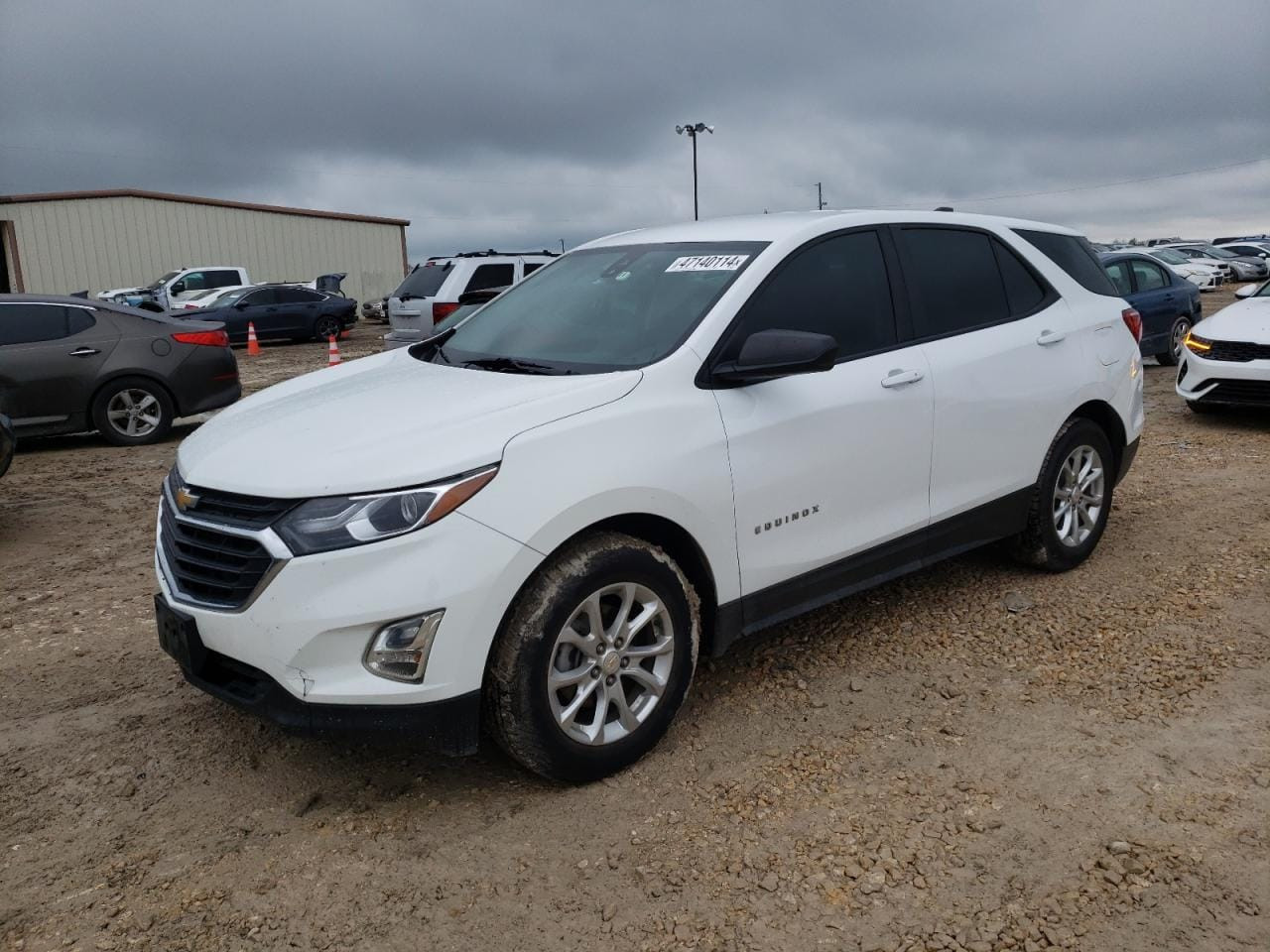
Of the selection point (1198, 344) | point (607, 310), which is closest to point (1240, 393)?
point (1198, 344)

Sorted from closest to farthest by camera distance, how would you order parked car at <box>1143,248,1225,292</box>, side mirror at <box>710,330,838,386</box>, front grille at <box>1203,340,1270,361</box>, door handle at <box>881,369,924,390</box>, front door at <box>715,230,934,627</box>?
side mirror at <box>710,330,838,386</box> < front door at <box>715,230,934,627</box> < door handle at <box>881,369,924,390</box> < front grille at <box>1203,340,1270,361</box> < parked car at <box>1143,248,1225,292</box>

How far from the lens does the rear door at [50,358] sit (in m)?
8.87

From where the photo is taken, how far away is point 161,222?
35188 mm

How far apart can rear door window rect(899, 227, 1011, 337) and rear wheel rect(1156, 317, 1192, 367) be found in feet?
31.8

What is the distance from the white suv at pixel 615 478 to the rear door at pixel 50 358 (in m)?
6.01

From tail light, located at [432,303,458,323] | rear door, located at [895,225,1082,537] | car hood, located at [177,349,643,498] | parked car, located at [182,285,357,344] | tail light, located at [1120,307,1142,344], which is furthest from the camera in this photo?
parked car, located at [182,285,357,344]

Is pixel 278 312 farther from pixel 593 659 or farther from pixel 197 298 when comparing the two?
pixel 593 659

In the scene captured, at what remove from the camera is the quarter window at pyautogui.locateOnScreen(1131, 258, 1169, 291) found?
12.6 m

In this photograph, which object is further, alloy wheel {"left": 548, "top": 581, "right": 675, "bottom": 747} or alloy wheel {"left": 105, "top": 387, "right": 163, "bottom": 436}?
alloy wheel {"left": 105, "top": 387, "right": 163, "bottom": 436}

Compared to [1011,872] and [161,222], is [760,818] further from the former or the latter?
[161,222]

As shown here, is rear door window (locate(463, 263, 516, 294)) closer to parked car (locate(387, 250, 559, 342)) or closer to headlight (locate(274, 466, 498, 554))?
parked car (locate(387, 250, 559, 342))

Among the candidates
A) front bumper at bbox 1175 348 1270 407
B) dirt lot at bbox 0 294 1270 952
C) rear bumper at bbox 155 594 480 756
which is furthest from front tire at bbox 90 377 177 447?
front bumper at bbox 1175 348 1270 407

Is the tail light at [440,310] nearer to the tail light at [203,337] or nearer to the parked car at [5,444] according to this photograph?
the tail light at [203,337]

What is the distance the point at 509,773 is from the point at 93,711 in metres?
1.71
